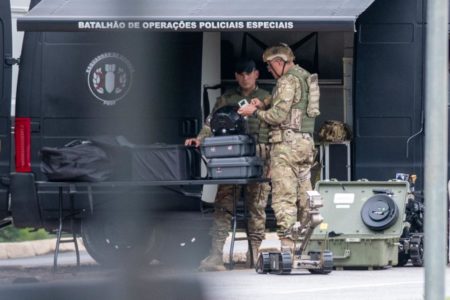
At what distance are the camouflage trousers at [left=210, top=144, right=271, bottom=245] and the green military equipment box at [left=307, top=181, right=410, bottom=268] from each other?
514mm

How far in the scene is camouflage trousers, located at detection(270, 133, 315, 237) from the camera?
10305 millimetres

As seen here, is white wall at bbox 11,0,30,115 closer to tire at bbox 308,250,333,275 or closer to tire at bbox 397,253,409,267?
tire at bbox 308,250,333,275

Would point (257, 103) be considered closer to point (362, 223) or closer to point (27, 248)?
point (362, 223)

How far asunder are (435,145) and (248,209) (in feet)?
25.9

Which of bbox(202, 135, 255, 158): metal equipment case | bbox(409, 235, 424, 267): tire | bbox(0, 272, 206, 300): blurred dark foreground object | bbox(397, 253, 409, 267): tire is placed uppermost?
bbox(202, 135, 255, 158): metal equipment case

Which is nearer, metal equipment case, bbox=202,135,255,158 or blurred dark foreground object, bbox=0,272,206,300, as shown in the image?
blurred dark foreground object, bbox=0,272,206,300

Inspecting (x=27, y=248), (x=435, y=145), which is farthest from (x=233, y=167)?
(x=435, y=145)

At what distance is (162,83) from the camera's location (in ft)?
7.84

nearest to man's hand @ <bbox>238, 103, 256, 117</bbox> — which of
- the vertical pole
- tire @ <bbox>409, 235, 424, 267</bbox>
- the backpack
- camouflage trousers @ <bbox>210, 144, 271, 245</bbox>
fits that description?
camouflage trousers @ <bbox>210, 144, 271, 245</bbox>

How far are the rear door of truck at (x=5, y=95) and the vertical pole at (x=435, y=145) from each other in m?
7.91

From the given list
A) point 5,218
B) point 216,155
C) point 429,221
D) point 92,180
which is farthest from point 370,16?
point 429,221

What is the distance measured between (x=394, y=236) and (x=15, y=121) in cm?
306

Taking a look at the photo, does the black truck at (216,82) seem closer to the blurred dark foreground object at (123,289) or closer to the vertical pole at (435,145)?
the vertical pole at (435,145)

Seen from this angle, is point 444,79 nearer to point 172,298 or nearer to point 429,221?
point 429,221
